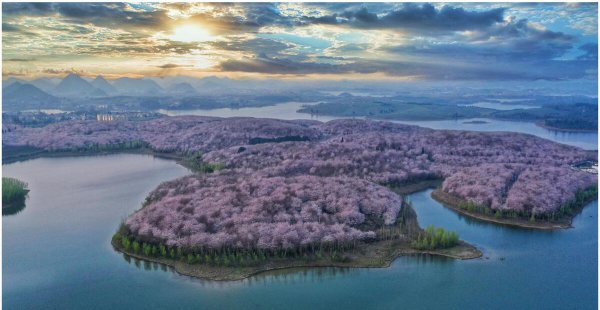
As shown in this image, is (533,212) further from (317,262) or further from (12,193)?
(12,193)

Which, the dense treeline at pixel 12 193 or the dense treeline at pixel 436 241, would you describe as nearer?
the dense treeline at pixel 436 241

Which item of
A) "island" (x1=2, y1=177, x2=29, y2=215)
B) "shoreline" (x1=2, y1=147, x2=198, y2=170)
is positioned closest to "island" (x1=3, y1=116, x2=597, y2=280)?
"shoreline" (x1=2, y1=147, x2=198, y2=170)

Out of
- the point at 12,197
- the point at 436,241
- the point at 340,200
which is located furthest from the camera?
the point at 12,197

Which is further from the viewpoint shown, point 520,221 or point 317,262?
point 520,221

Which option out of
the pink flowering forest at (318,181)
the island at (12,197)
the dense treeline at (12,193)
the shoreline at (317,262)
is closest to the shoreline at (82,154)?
the pink flowering forest at (318,181)

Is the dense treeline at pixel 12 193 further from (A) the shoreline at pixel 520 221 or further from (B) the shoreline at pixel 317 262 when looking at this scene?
(A) the shoreline at pixel 520 221

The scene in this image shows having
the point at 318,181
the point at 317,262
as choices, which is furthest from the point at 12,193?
the point at 317,262

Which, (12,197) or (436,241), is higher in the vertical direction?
(436,241)
